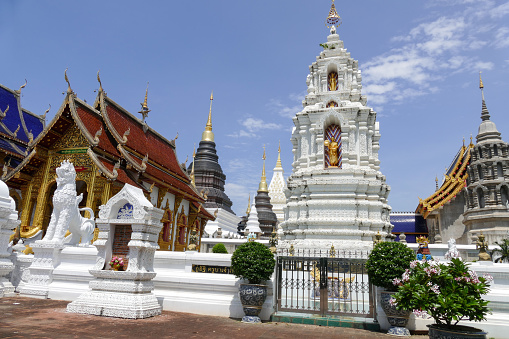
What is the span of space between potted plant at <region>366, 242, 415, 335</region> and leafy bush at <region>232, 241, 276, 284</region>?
6.80ft

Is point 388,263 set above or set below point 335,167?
below

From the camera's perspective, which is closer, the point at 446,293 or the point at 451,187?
the point at 446,293

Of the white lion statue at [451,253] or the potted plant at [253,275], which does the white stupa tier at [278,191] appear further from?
the potted plant at [253,275]

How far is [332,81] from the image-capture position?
19.8 meters

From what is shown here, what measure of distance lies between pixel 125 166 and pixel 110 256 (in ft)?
26.9

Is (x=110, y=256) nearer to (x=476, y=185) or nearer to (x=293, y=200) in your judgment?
(x=293, y=200)

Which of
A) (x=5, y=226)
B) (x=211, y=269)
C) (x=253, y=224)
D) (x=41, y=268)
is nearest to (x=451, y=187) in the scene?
(x=253, y=224)

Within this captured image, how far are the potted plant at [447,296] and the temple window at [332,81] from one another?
15455 mm

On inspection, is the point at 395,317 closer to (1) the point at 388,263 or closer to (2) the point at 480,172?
(1) the point at 388,263

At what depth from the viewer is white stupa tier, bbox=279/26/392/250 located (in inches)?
611

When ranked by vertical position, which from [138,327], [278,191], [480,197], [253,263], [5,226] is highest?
[278,191]

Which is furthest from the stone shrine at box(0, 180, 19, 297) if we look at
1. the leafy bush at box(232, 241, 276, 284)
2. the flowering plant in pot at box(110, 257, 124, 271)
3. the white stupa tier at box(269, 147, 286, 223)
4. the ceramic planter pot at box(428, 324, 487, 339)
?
the white stupa tier at box(269, 147, 286, 223)

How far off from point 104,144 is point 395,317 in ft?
44.0

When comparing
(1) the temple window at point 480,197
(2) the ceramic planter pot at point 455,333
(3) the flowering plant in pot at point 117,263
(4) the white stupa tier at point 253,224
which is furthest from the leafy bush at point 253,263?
(4) the white stupa tier at point 253,224
